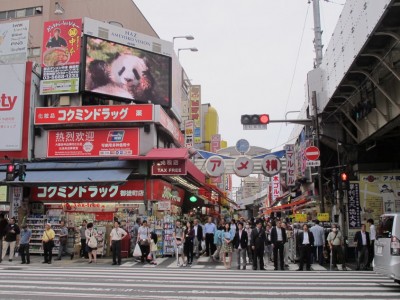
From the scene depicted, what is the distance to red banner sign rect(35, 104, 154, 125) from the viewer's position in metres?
23.2

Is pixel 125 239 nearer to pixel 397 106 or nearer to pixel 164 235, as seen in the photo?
pixel 164 235

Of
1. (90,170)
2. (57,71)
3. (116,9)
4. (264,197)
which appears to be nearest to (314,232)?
(90,170)

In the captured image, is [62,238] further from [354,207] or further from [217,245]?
[354,207]

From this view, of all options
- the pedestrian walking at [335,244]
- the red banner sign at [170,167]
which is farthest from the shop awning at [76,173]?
the pedestrian walking at [335,244]

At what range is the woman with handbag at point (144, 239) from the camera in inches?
762

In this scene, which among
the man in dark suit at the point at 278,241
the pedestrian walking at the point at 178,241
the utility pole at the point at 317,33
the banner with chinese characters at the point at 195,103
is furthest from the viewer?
the banner with chinese characters at the point at 195,103

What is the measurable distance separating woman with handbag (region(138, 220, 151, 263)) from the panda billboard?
8.69 metres

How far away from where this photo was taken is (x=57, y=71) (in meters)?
24.4

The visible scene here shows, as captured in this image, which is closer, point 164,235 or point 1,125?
point 164,235

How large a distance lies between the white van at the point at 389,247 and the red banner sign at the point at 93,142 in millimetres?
13720

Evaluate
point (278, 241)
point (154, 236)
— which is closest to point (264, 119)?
point (278, 241)

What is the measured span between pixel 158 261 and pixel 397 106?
38.2 ft

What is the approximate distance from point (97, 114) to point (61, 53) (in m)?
4.28

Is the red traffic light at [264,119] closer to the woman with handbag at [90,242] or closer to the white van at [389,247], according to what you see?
the white van at [389,247]
